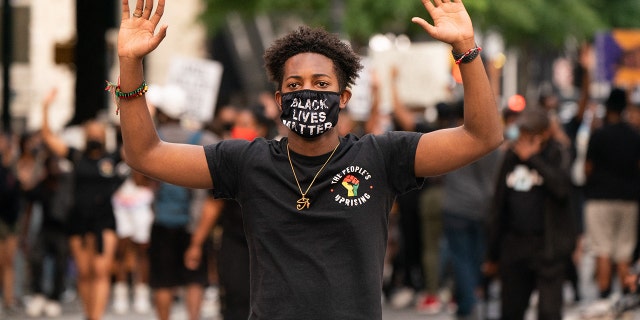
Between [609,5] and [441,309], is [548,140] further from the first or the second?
[609,5]

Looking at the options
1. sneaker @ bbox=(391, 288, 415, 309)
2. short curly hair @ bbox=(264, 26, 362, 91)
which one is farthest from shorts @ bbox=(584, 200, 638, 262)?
short curly hair @ bbox=(264, 26, 362, 91)

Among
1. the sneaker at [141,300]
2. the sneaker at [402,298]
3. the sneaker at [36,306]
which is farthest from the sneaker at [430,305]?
the sneaker at [36,306]

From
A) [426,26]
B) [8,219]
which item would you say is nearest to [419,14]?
[8,219]

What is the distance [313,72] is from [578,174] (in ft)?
55.6

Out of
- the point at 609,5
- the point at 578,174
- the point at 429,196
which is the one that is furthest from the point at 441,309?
the point at 609,5

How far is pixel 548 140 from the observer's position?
10.3 m

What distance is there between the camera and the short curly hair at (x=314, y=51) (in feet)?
16.4

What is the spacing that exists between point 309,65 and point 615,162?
9695 mm

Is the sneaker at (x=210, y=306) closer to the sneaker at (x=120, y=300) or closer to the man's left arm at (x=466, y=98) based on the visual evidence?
the sneaker at (x=120, y=300)

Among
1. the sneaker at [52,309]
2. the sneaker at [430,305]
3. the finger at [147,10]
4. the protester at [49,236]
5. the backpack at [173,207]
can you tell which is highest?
the finger at [147,10]

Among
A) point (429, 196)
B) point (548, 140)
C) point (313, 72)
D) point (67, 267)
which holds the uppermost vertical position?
point (313, 72)

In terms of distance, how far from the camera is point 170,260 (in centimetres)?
1138

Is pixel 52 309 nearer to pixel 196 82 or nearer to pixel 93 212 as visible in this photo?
pixel 93 212

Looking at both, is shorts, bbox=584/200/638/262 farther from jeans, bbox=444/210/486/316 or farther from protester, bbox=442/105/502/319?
jeans, bbox=444/210/486/316
